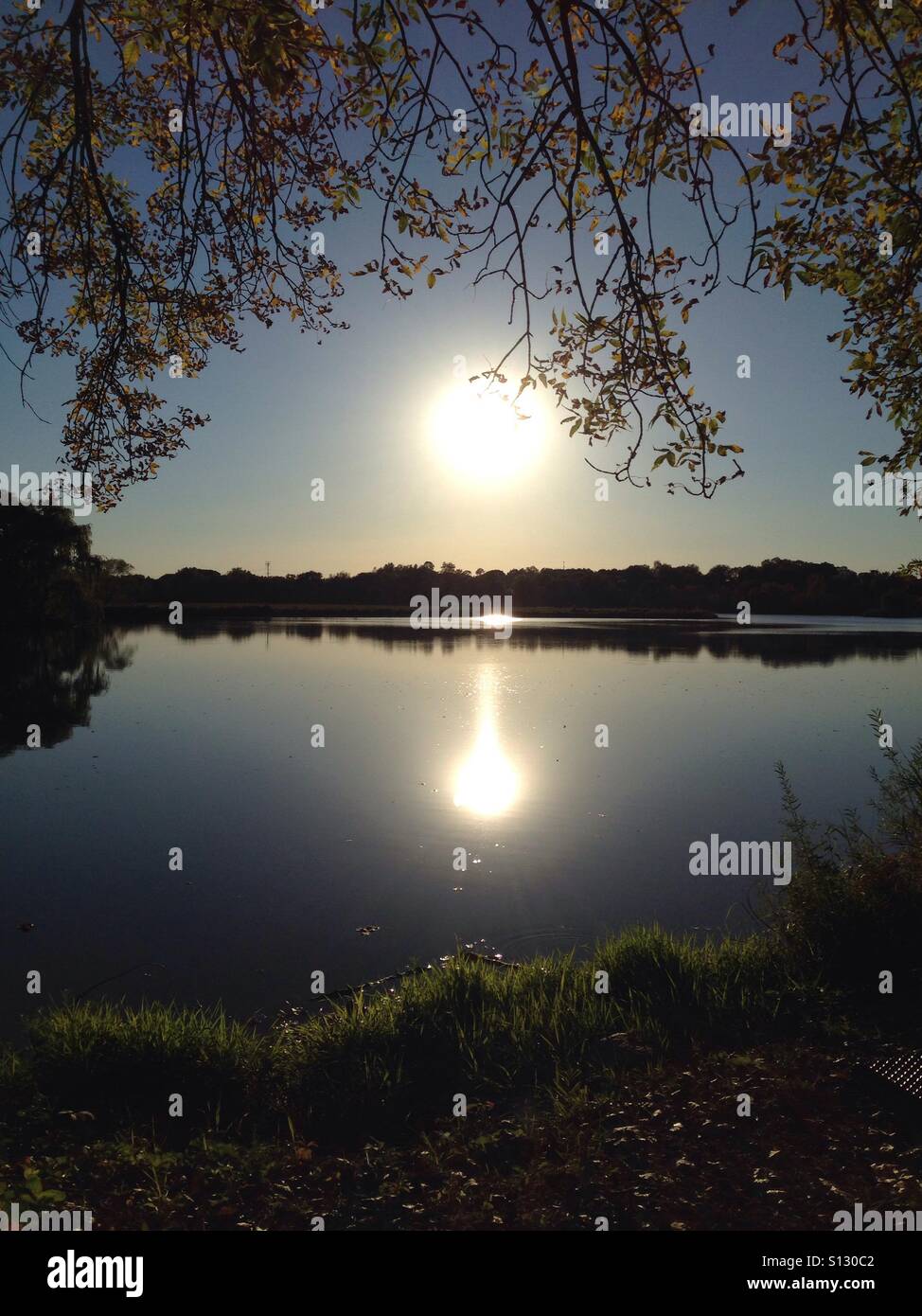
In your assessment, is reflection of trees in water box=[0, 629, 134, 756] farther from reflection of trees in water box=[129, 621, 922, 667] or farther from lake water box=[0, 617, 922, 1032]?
reflection of trees in water box=[129, 621, 922, 667]

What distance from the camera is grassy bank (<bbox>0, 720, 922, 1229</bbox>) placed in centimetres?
512

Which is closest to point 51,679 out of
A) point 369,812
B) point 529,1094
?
point 369,812

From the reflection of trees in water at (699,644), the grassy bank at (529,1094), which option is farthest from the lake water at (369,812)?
the reflection of trees in water at (699,644)

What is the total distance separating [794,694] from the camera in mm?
36000

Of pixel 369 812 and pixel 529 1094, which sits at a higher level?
pixel 529 1094

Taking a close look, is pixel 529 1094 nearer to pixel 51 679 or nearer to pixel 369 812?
pixel 369 812

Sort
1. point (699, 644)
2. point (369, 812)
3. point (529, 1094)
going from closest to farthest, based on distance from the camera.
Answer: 1. point (529, 1094)
2. point (369, 812)
3. point (699, 644)

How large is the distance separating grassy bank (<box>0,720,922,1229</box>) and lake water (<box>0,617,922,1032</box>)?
6.01 ft

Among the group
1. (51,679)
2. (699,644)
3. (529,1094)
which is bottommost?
(529,1094)

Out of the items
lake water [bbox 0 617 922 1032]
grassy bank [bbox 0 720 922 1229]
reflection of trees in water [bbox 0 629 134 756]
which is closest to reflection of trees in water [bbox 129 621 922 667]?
reflection of trees in water [bbox 0 629 134 756]

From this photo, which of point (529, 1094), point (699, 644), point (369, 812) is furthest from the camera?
point (699, 644)

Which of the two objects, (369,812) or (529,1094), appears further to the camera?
(369,812)

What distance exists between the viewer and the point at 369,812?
17.5m

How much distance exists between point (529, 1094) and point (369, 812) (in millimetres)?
11278
